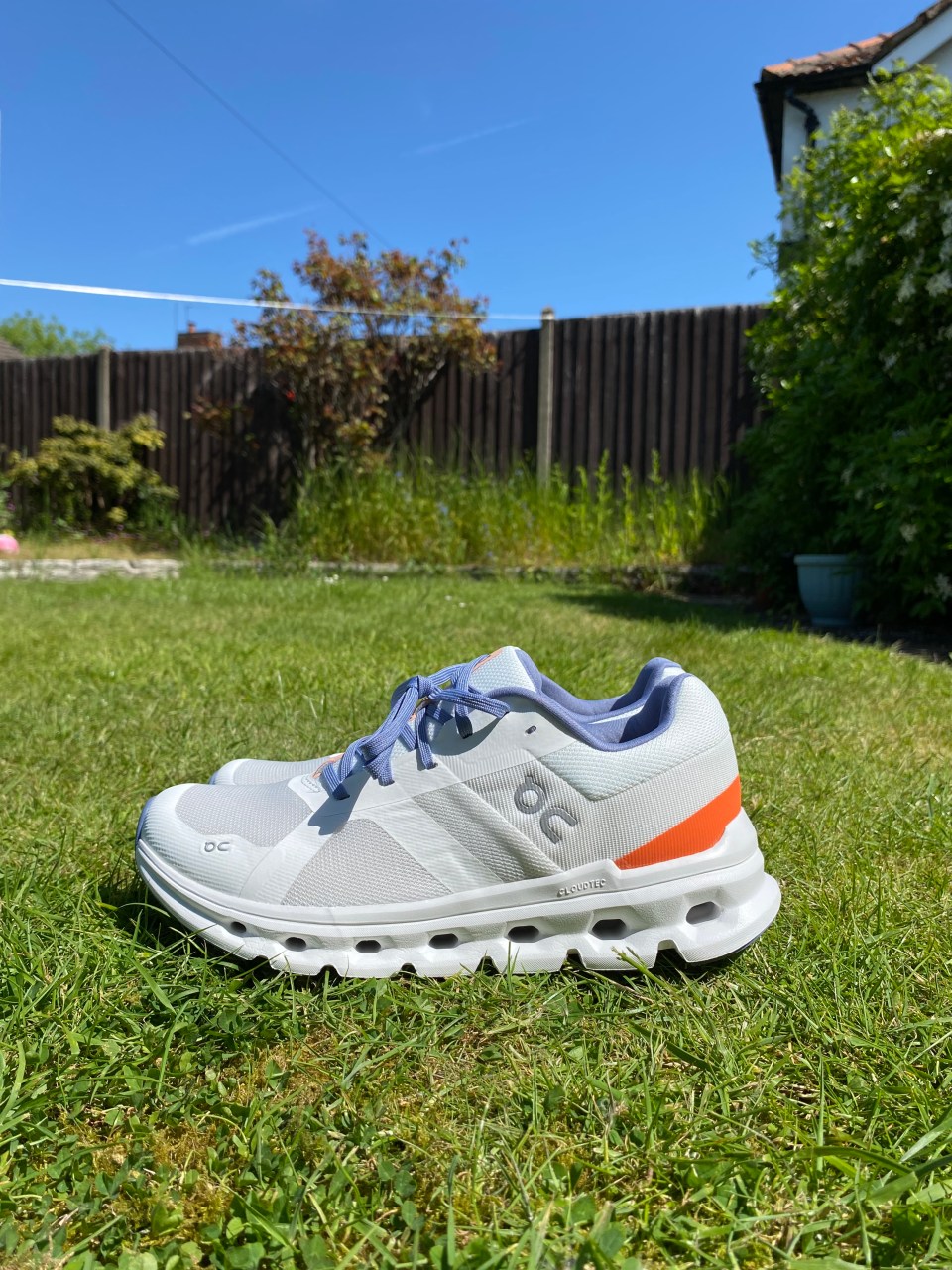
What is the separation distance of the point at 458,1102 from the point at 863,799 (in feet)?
4.11

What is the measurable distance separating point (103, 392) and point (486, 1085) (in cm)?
1040

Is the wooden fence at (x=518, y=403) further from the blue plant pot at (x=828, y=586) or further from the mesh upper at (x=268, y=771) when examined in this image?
the mesh upper at (x=268, y=771)

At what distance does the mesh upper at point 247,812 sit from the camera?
1.33 m

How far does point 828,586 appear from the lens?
15.9 ft

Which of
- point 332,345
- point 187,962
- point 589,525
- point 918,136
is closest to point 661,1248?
point 187,962

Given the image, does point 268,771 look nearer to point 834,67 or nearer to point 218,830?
point 218,830

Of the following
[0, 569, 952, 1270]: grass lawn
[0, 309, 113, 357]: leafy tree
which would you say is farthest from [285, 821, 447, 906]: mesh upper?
[0, 309, 113, 357]: leafy tree

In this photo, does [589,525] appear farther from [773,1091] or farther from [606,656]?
[773,1091]

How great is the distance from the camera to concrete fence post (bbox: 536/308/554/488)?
8461mm

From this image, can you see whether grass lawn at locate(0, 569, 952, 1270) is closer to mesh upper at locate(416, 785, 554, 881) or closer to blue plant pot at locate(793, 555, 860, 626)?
mesh upper at locate(416, 785, 554, 881)

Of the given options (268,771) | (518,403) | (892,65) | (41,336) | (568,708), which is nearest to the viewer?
(568,708)

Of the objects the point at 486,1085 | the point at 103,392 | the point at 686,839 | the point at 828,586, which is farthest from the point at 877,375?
the point at 103,392

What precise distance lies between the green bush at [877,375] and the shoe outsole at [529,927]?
339 cm

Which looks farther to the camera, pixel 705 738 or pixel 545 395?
pixel 545 395
